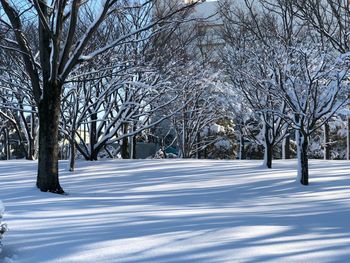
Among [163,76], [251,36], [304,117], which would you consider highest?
[251,36]

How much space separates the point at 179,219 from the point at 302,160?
6.23 meters

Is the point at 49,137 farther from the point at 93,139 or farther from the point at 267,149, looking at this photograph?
the point at 93,139

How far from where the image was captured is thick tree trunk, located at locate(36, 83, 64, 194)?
31.7 feet

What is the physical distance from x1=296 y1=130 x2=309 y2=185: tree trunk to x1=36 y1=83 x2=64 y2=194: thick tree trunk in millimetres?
5698

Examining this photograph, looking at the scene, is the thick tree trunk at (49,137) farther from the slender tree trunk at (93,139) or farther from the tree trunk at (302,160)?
the slender tree trunk at (93,139)

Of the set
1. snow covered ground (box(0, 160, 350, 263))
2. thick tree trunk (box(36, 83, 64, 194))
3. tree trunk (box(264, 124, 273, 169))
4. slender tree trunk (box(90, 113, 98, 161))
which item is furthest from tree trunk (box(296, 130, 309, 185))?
slender tree trunk (box(90, 113, 98, 161))

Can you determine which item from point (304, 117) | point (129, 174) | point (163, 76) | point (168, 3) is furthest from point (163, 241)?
point (168, 3)

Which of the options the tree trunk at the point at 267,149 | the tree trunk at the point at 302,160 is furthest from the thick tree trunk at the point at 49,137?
the tree trunk at the point at 267,149

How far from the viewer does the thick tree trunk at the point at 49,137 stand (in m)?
9.66

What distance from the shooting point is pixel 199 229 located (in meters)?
5.62

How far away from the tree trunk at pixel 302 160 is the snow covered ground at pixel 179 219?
324 mm

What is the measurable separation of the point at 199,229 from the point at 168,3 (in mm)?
14758

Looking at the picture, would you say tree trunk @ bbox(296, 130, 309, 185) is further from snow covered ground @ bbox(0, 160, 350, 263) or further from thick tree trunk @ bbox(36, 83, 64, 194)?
thick tree trunk @ bbox(36, 83, 64, 194)

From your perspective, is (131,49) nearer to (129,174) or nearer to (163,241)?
(129,174)
